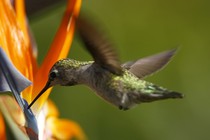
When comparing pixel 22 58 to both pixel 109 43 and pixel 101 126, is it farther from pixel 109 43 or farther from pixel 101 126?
pixel 101 126

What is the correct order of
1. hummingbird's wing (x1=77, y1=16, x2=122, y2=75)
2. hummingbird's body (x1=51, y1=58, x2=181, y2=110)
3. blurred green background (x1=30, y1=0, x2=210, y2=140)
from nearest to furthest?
hummingbird's wing (x1=77, y1=16, x2=122, y2=75) < hummingbird's body (x1=51, y1=58, x2=181, y2=110) < blurred green background (x1=30, y1=0, x2=210, y2=140)

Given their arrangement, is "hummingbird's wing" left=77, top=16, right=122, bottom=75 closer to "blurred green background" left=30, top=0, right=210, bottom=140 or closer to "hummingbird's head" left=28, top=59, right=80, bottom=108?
"hummingbird's head" left=28, top=59, right=80, bottom=108

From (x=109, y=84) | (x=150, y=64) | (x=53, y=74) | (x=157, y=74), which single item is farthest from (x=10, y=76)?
(x=157, y=74)

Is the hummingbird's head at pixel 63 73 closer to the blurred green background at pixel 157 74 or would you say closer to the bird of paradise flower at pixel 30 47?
the bird of paradise flower at pixel 30 47

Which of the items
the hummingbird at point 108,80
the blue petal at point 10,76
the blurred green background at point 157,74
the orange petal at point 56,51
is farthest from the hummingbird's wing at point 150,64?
the blurred green background at point 157,74

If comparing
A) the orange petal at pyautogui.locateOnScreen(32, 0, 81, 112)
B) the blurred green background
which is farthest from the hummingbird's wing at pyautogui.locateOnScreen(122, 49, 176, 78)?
the blurred green background
